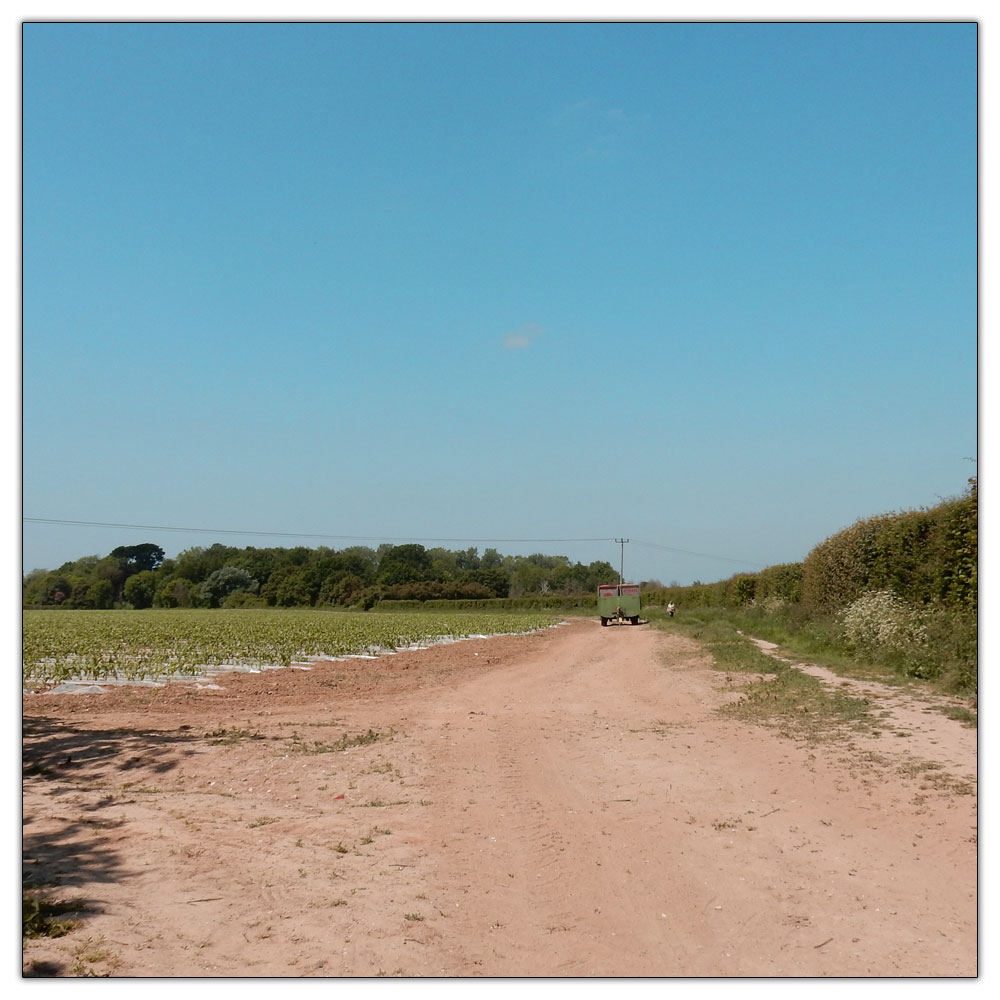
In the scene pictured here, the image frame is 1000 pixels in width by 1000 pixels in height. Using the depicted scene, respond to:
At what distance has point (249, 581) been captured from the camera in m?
108

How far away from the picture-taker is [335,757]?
9.45 metres

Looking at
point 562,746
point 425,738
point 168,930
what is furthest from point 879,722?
point 168,930

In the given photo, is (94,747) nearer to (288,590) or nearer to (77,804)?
(77,804)

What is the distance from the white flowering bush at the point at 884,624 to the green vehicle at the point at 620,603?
79.6 feet

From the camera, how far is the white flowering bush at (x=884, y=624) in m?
15.2

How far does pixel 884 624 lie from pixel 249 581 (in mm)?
101552

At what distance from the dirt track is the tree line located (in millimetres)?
79573

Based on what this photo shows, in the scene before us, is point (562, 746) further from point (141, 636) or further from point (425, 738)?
point (141, 636)

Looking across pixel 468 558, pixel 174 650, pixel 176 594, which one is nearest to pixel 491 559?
pixel 468 558

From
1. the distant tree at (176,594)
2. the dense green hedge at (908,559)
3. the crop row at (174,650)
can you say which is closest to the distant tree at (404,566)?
the distant tree at (176,594)

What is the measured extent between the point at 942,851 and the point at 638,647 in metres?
21.9

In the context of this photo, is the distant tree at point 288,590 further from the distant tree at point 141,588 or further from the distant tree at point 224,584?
the distant tree at point 141,588

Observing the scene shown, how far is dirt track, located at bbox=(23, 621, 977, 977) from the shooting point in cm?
432

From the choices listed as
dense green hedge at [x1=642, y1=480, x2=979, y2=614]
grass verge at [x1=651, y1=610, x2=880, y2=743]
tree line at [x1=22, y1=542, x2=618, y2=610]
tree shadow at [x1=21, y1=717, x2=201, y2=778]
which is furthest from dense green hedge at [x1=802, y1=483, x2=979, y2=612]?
tree line at [x1=22, y1=542, x2=618, y2=610]
